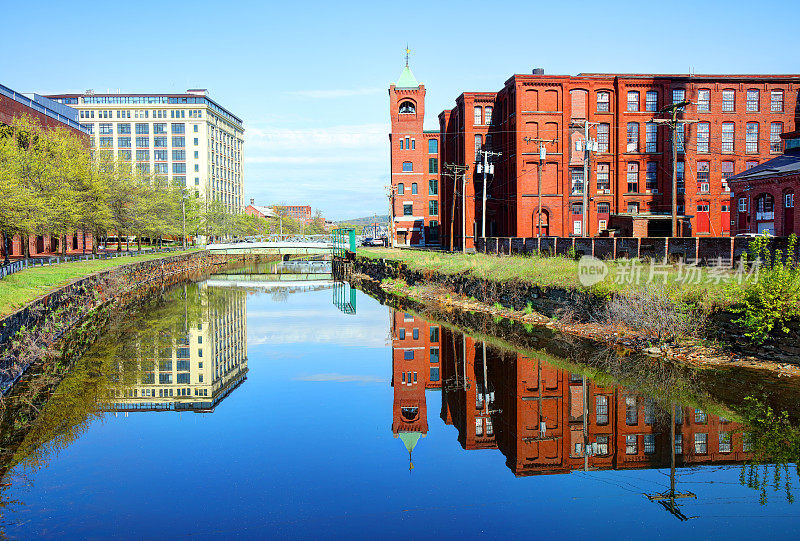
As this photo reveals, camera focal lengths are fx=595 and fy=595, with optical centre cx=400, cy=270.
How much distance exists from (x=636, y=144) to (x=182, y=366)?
4620 cm

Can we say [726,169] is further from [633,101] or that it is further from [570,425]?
[570,425]

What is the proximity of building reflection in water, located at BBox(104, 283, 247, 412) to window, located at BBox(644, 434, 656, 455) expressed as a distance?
9.92 m

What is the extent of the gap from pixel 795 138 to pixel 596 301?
31.2 metres

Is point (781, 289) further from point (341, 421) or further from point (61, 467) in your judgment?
point (61, 467)

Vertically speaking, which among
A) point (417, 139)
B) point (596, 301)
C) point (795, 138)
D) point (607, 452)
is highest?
point (417, 139)

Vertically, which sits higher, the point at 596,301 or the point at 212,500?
the point at 596,301

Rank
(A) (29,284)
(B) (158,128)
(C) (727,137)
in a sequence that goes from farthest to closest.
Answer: (B) (158,128), (C) (727,137), (A) (29,284)

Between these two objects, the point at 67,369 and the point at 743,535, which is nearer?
the point at 743,535

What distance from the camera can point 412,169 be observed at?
72.2 metres

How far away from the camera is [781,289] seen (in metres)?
15.4

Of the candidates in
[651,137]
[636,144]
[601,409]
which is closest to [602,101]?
[636,144]

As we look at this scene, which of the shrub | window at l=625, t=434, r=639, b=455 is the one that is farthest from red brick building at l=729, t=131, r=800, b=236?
window at l=625, t=434, r=639, b=455

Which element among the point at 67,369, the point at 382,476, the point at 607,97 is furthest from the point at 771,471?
the point at 607,97

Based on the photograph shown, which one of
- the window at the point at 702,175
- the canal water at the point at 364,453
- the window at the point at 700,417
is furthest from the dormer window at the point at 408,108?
the window at the point at 700,417
